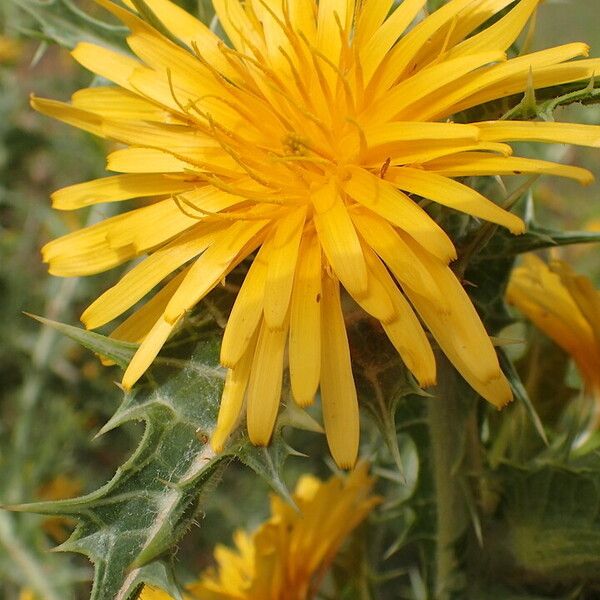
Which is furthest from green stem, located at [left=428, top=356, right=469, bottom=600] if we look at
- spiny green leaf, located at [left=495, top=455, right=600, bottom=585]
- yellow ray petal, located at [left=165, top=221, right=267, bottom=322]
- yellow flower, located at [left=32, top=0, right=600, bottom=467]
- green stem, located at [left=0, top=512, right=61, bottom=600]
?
green stem, located at [left=0, top=512, right=61, bottom=600]

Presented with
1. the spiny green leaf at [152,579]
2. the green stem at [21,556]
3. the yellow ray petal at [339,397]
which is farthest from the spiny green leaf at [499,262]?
the green stem at [21,556]

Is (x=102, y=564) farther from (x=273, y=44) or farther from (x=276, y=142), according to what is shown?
(x=273, y=44)

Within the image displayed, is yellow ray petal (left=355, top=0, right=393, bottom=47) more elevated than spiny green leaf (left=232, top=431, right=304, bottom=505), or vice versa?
yellow ray petal (left=355, top=0, right=393, bottom=47)

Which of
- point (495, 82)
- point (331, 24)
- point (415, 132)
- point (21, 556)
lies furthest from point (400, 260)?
point (21, 556)

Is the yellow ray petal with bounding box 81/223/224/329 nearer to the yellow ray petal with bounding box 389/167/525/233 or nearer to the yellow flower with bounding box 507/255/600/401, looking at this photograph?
the yellow ray petal with bounding box 389/167/525/233

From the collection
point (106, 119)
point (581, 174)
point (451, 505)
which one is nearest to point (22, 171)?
point (106, 119)

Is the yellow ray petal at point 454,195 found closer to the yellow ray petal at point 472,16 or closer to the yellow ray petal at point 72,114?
the yellow ray petal at point 472,16
